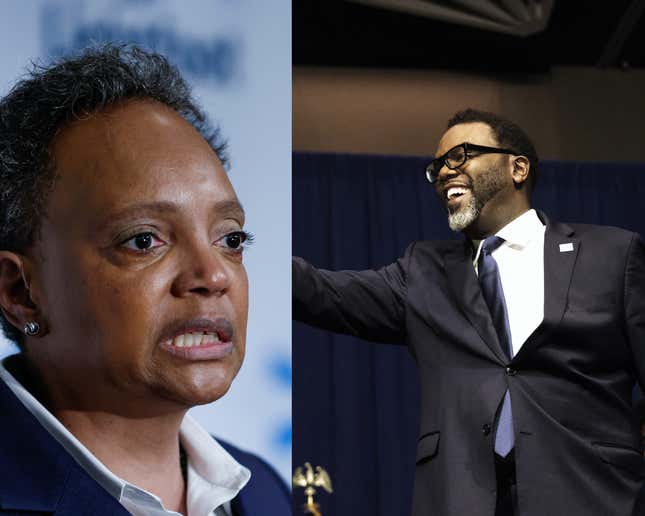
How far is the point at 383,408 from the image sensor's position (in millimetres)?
4398

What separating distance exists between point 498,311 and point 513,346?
91 mm

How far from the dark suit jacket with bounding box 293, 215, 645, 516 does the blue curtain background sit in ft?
6.76

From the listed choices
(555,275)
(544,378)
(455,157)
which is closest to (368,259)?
(455,157)

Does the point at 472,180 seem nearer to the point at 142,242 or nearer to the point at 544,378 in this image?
the point at 544,378

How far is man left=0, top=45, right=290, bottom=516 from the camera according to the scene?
3.41 feet

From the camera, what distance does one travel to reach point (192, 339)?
41.7 inches

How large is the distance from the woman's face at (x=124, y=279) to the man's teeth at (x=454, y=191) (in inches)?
57.0

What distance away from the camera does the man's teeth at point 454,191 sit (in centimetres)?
245

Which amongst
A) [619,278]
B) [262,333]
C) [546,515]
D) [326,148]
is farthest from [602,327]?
[326,148]

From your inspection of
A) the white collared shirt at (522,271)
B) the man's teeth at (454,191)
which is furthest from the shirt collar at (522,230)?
the man's teeth at (454,191)

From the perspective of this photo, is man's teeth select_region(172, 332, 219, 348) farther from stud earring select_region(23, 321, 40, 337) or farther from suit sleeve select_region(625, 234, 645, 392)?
suit sleeve select_region(625, 234, 645, 392)

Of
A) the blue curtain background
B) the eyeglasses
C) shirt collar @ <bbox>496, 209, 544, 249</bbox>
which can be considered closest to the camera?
shirt collar @ <bbox>496, 209, 544, 249</bbox>

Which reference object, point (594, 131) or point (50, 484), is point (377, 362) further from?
point (50, 484)

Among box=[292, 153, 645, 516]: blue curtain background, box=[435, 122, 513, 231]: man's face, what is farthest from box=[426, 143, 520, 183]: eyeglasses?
box=[292, 153, 645, 516]: blue curtain background
